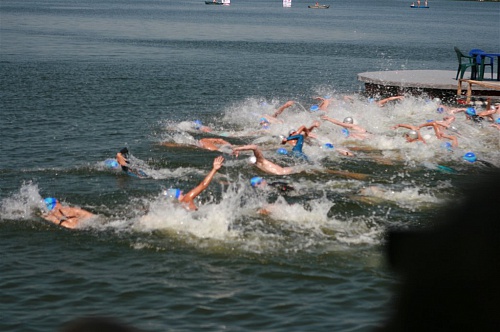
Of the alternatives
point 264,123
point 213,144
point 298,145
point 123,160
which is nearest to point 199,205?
point 123,160

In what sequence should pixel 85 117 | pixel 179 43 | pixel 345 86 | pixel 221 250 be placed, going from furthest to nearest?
pixel 179 43 → pixel 345 86 → pixel 85 117 → pixel 221 250

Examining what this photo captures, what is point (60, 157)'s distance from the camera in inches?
663

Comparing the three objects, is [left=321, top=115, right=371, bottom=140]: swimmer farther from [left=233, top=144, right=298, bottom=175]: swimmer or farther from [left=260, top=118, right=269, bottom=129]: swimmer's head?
[left=233, top=144, right=298, bottom=175]: swimmer

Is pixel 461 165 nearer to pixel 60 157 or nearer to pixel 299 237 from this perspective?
pixel 299 237

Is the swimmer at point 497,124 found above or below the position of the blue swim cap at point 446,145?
above

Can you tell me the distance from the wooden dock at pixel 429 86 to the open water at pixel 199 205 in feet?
3.09

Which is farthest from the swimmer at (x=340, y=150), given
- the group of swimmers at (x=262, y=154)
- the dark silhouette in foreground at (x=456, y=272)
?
the dark silhouette in foreground at (x=456, y=272)

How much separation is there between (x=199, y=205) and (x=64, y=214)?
2.18m

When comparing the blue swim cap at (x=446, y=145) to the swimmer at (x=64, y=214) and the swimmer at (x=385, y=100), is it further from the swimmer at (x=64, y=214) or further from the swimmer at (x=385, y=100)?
the swimmer at (x=64, y=214)

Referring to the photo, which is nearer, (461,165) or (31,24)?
(461,165)

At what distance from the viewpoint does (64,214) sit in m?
11.7

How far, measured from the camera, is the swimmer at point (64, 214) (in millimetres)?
11570

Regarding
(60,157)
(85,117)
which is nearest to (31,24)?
(85,117)

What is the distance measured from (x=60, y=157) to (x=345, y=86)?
17605 millimetres
